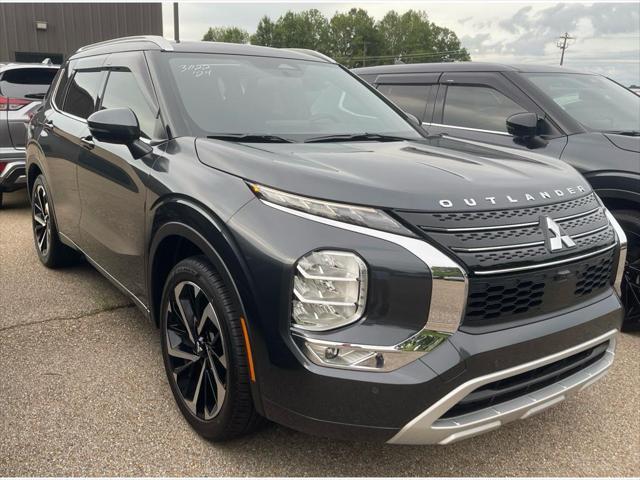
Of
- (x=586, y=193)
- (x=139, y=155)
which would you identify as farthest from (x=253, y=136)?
(x=586, y=193)

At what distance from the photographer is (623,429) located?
2.83 metres

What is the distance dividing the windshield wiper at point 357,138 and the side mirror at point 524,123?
1.38 m

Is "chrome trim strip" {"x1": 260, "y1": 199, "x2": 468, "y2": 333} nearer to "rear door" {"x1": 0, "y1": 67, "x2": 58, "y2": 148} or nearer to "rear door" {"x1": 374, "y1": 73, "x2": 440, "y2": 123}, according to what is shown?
"rear door" {"x1": 374, "y1": 73, "x2": 440, "y2": 123}

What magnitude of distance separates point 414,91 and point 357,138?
8.37ft

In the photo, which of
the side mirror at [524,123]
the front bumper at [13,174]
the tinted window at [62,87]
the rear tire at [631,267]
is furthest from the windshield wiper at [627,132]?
the front bumper at [13,174]

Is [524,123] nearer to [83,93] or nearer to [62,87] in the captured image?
[83,93]

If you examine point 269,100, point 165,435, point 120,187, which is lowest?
point 165,435

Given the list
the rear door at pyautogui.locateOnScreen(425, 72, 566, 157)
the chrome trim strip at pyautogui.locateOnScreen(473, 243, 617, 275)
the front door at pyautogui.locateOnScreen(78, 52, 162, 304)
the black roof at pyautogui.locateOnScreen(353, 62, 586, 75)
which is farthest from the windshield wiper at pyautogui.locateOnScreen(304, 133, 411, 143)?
the black roof at pyautogui.locateOnScreen(353, 62, 586, 75)

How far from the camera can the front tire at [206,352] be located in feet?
7.31

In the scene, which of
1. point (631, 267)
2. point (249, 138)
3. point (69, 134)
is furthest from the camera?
point (69, 134)

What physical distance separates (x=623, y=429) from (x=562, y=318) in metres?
1.01

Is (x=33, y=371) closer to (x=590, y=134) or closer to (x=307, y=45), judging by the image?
(x=590, y=134)

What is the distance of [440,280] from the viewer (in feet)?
6.41

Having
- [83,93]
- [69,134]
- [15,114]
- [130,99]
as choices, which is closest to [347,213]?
[130,99]
